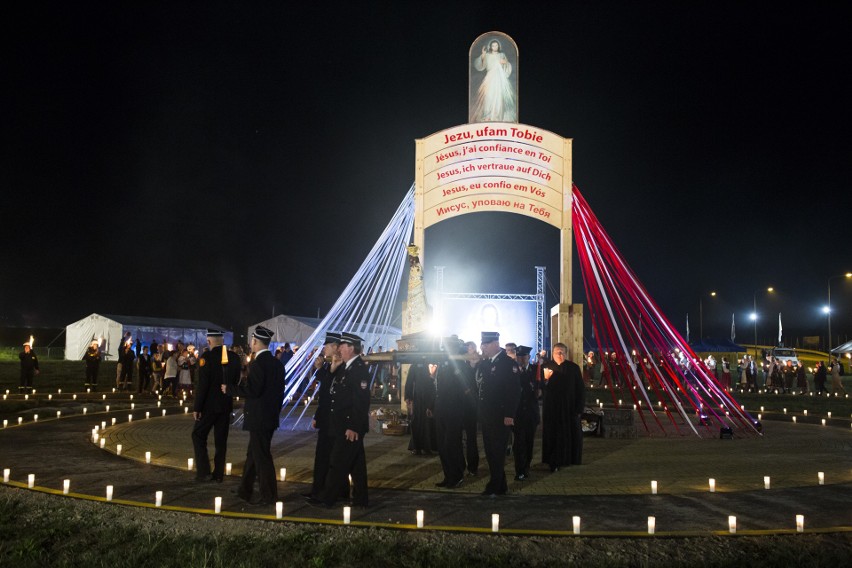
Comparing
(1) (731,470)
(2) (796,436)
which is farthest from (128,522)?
(2) (796,436)

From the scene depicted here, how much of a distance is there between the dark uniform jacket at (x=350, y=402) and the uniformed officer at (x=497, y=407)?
163 cm

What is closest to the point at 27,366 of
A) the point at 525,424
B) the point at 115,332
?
the point at 525,424

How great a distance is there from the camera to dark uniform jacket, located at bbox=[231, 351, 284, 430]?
7254 millimetres

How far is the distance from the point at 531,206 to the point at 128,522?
994 centimetres

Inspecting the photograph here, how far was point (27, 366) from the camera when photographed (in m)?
20.8

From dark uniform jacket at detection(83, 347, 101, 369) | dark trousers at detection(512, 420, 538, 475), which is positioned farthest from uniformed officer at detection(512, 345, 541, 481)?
dark uniform jacket at detection(83, 347, 101, 369)

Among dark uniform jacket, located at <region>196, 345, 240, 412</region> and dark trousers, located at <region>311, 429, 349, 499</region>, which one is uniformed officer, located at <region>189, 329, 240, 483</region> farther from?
dark trousers, located at <region>311, 429, 349, 499</region>

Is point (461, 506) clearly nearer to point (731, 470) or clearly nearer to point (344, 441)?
point (344, 441)

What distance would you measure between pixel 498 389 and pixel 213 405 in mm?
3376

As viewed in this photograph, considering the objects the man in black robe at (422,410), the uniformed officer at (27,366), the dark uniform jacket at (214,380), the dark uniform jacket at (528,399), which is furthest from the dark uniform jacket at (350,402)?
the uniformed officer at (27,366)

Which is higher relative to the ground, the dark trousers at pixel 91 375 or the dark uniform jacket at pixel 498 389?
the dark uniform jacket at pixel 498 389

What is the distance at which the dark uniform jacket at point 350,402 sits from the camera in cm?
709

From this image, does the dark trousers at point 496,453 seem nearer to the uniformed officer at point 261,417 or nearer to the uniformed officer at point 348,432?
the uniformed officer at point 348,432

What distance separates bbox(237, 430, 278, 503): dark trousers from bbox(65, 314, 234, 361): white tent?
1244 inches
